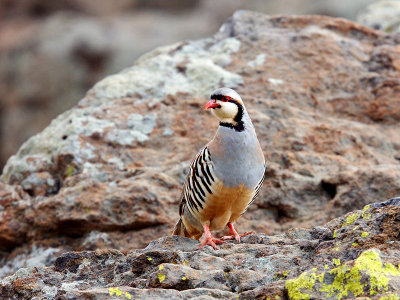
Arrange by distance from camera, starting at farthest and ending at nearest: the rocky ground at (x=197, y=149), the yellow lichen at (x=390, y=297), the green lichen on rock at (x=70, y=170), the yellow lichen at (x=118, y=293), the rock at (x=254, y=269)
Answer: the green lichen on rock at (x=70, y=170) → the rocky ground at (x=197, y=149) → the yellow lichen at (x=118, y=293) → the rock at (x=254, y=269) → the yellow lichen at (x=390, y=297)

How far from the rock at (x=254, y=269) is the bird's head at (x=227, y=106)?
118cm

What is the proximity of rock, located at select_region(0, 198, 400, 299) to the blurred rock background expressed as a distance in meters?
11.1

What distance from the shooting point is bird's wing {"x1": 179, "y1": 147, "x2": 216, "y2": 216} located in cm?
561

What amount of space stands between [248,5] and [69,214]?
45.8 feet

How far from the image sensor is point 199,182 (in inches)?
222

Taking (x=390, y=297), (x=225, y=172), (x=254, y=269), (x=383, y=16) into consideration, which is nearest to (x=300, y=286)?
(x=390, y=297)

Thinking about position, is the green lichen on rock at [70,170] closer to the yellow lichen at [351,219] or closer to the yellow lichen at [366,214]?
the yellow lichen at [351,219]

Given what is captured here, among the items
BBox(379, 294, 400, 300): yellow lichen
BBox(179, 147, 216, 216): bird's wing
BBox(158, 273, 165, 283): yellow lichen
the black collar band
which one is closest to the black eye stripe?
the black collar band

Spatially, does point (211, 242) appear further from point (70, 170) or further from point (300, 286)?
point (70, 170)

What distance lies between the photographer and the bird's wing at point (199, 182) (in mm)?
5609

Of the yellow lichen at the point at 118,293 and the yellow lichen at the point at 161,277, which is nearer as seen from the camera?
the yellow lichen at the point at 118,293

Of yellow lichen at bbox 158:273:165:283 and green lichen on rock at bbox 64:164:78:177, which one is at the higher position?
yellow lichen at bbox 158:273:165:283

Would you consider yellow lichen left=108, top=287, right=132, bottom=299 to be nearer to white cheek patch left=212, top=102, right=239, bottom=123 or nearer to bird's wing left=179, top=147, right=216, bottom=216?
bird's wing left=179, top=147, right=216, bottom=216

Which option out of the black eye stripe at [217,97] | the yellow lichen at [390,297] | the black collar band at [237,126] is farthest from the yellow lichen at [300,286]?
the black eye stripe at [217,97]
